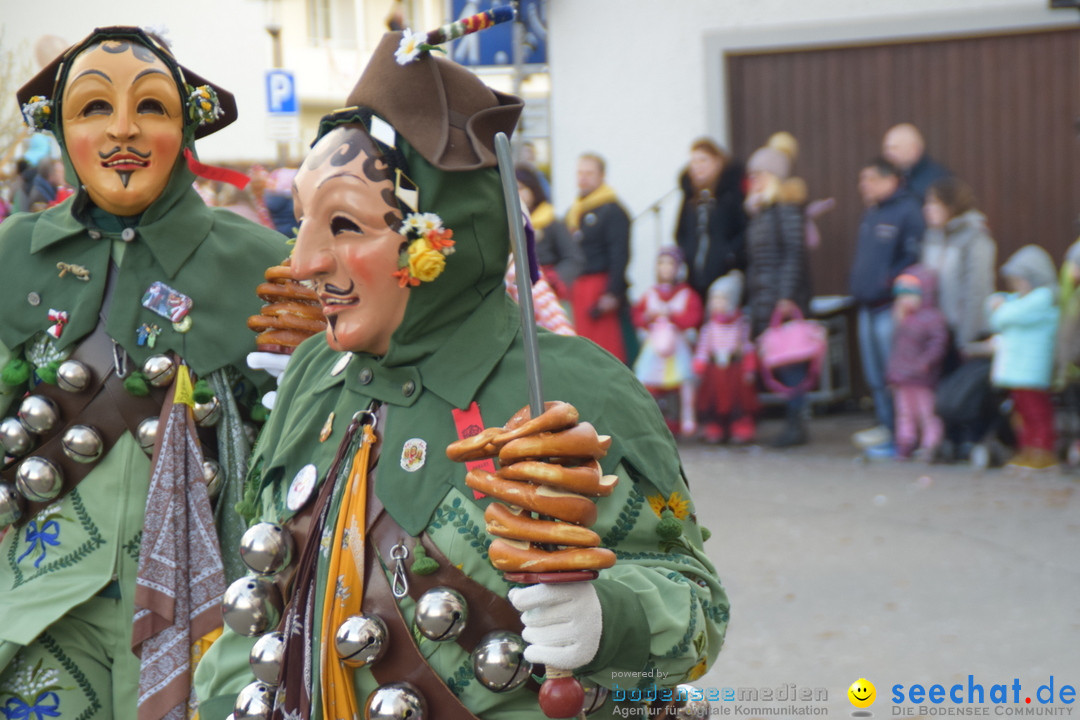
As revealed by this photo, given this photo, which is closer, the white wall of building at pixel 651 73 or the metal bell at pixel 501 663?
the metal bell at pixel 501 663

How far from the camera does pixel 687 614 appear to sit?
2.17 m

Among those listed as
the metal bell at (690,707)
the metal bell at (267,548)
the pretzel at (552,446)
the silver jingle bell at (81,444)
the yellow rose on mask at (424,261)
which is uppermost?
the yellow rose on mask at (424,261)

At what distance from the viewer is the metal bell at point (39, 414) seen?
3.30 metres

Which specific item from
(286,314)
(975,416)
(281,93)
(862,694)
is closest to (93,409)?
(286,314)

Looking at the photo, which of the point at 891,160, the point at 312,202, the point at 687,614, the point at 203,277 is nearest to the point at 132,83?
the point at 203,277

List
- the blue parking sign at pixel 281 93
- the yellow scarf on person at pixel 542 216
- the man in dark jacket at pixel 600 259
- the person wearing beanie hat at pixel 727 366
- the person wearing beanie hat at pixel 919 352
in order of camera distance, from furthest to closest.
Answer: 1. the blue parking sign at pixel 281 93
2. the man in dark jacket at pixel 600 259
3. the person wearing beanie hat at pixel 727 366
4. the yellow scarf on person at pixel 542 216
5. the person wearing beanie hat at pixel 919 352

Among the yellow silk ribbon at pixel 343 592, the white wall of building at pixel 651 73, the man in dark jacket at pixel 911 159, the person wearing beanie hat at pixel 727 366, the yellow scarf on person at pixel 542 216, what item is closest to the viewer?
the yellow silk ribbon at pixel 343 592

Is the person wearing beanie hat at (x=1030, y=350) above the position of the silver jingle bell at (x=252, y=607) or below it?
below

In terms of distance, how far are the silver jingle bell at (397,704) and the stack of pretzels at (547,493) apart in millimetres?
399

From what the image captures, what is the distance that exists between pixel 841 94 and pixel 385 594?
380 inches

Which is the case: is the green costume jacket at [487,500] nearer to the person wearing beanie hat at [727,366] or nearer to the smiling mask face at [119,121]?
the smiling mask face at [119,121]

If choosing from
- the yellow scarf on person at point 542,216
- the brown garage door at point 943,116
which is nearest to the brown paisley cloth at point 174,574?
the yellow scarf on person at point 542,216

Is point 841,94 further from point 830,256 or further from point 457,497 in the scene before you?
point 457,497

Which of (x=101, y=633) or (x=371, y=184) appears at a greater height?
(x=371, y=184)
